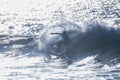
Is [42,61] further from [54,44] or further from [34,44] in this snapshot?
[34,44]

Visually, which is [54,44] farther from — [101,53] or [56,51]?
[101,53]

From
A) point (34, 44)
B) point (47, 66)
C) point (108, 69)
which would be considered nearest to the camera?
point (108, 69)

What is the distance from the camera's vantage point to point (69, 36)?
20.7 m

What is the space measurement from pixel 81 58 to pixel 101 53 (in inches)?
40.7

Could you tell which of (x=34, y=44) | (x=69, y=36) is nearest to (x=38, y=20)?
(x=34, y=44)

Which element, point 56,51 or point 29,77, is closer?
point 29,77

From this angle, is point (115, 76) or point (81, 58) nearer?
point (115, 76)

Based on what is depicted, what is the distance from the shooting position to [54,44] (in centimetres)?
2030

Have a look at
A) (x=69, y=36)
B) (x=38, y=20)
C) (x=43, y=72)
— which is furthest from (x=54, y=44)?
(x=38, y=20)

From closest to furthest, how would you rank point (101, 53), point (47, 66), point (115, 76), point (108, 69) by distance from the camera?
point (115, 76) < point (108, 69) < point (47, 66) < point (101, 53)

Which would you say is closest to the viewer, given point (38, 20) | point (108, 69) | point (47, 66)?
point (108, 69)

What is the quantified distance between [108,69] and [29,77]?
2.53 metres

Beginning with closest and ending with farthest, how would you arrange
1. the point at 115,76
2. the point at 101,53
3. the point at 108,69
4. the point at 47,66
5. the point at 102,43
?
the point at 115,76, the point at 108,69, the point at 47,66, the point at 101,53, the point at 102,43

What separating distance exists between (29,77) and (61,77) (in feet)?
3.48
